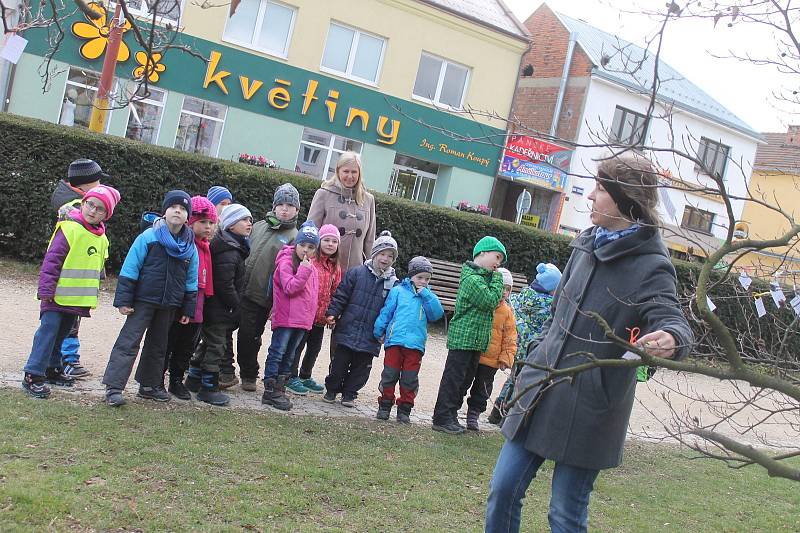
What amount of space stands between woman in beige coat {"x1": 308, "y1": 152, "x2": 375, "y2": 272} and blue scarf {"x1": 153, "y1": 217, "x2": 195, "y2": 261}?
5.16ft

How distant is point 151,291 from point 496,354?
9.55ft

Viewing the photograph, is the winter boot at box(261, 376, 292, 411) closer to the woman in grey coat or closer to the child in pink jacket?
the child in pink jacket

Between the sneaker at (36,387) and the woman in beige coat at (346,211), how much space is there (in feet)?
8.70

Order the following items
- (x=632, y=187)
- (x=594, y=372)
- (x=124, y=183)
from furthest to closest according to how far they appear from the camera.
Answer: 1. (x=124, y=183)
2. (x=594, y=372)
3. (x=632, y=187)

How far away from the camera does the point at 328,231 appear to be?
689 centimetres

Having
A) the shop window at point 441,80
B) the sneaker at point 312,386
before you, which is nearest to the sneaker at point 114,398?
the sneaker at point 312,386

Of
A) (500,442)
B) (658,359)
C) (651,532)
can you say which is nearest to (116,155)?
(500,442)

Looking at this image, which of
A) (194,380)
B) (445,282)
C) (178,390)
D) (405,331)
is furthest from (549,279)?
(445,282)

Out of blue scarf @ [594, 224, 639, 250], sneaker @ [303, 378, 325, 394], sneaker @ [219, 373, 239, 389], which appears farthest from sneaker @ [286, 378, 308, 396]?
blue scarf @ [594, 224, 639, 250]

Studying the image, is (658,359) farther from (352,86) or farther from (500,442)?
(352,86)

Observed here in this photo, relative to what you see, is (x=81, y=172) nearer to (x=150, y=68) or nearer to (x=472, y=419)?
(x=150, y=68)

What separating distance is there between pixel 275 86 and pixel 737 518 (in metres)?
16.8

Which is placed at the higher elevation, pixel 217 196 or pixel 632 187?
pixel 632 187

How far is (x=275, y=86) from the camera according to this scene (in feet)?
67.6
